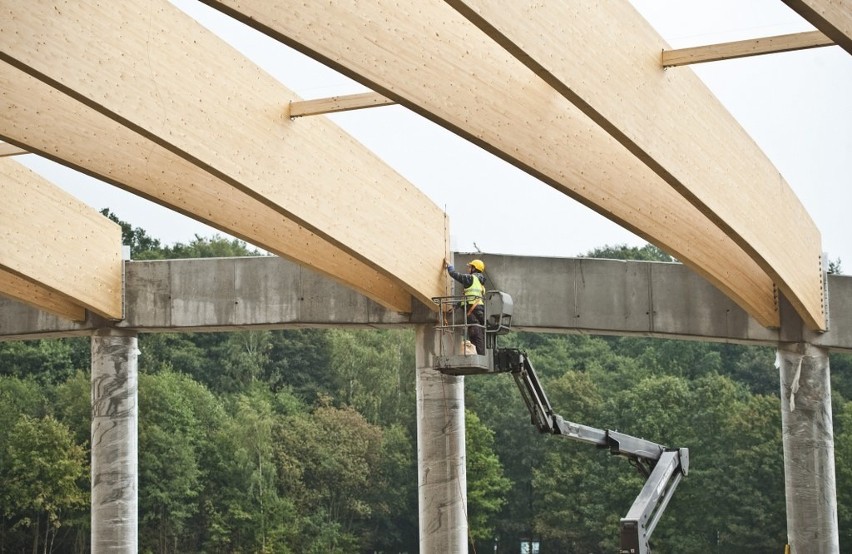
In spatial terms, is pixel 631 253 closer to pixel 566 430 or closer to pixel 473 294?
pixel 566 430

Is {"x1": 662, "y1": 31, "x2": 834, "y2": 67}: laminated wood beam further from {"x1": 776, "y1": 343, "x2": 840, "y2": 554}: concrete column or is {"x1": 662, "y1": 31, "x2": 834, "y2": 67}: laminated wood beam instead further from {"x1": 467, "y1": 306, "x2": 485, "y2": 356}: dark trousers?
{"x1": 776, "y1": 343, "x2": 840, "y2": 554}: concrete column

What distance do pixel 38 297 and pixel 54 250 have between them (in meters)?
1.89

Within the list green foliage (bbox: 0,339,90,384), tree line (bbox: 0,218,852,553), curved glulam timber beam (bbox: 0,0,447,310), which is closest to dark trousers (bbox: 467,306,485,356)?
curved glulam timber beam (bbox: 0,0,447,310)

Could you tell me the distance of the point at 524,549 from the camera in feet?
193

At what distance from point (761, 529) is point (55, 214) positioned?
36.9 meters

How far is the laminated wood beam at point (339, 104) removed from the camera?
1752cm

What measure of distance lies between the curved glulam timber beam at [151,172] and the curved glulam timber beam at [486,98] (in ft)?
16.3

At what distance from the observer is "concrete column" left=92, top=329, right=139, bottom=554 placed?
958 inches

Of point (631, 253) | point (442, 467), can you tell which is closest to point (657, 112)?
point (442, 467)

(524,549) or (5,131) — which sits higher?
(5,131)

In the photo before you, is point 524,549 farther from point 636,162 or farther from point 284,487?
point 636,162

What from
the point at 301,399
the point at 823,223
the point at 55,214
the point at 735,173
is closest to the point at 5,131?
the point at 55,214

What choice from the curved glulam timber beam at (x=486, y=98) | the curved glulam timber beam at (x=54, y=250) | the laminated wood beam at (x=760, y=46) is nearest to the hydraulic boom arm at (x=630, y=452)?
the curved glulam timber beam at (x=486, y=98)

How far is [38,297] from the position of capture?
80.1ft
